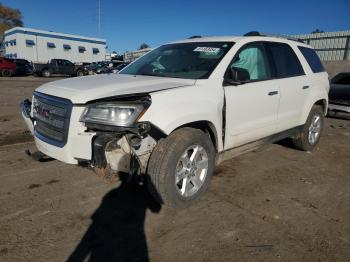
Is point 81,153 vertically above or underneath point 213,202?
above

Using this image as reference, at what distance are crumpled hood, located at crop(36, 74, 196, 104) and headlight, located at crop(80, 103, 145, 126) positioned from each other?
0.11 m

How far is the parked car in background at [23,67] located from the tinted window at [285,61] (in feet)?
93.7

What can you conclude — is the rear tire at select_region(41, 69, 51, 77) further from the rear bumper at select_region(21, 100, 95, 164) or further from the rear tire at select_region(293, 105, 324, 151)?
the rear bumper at select_region(21, 100, 95, 164)

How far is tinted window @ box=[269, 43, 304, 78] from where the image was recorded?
189 inches

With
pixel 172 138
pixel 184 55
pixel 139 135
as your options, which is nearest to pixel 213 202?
pixel 172 138

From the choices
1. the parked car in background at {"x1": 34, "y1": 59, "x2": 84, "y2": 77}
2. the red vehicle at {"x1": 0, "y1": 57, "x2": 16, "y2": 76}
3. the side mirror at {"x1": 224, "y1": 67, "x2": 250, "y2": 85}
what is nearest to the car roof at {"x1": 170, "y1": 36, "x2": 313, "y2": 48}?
the side mirror at {"x1": 224, "y1": 67, "x2": 250, "y2": 85}

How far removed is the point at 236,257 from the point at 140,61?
10.2 ft

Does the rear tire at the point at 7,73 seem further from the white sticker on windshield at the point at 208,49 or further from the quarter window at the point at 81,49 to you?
the white sticker on windshield at the point at 208,49

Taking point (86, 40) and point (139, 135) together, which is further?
point (86, 40)

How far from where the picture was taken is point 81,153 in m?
3.09

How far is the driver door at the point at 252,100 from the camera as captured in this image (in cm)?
395

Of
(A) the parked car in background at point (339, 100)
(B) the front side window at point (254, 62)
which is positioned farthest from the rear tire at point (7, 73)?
(B) the front side window at point (254, 62)

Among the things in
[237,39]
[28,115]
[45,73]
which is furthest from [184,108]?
[45,73]

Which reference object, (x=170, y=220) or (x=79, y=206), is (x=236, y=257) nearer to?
(x=170, y=220)
